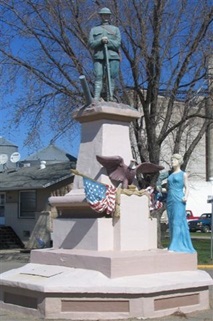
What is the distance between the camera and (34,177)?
107ft

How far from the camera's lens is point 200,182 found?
49562 mm

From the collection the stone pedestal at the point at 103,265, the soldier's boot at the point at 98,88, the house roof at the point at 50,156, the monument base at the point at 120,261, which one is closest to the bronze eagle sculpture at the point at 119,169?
the stone pedestal at the point at 103,265

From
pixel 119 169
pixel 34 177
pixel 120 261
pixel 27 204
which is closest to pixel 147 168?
pixel 119 169

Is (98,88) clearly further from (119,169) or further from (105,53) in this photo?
(119,169)

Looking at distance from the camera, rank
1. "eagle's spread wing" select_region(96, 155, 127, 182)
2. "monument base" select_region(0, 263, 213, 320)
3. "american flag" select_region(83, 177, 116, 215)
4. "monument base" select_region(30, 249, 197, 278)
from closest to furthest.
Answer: "monument base" select_region(0, 263, 213, 320), "monument base" select_region(30, 249, 197, 278), "american flag" select_region(83, 177, 116, 215), "eagle's spread wing" select_region(96, 155, 127, 182)

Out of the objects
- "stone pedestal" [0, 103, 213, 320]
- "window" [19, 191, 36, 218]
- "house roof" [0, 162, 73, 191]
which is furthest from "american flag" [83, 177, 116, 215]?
"window" [19, 191, 36, 218]

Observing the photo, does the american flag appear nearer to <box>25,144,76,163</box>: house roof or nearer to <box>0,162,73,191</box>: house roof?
<box>0,162,73,191</box>: house roof

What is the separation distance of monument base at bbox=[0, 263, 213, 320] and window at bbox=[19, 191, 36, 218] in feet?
73.3

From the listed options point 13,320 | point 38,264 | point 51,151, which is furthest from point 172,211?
point 51,151

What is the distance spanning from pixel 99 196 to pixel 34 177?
23669 millimetres

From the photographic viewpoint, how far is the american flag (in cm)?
906

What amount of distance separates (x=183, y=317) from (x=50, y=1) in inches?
563

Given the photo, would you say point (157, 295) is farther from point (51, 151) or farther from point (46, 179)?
point (51, 151)

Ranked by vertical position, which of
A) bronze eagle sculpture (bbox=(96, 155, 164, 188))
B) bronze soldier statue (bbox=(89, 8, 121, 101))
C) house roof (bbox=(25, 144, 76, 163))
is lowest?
bronze eagle sculpture (bbox=(96, 155, 164, 188))
